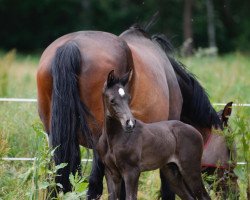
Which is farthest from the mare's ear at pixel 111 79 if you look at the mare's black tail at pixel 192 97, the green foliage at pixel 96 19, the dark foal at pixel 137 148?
the green foliage at pixel 96 19

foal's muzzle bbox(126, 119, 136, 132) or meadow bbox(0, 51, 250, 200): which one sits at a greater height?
foal's muzzle bbox(126, 119, 136, 132)

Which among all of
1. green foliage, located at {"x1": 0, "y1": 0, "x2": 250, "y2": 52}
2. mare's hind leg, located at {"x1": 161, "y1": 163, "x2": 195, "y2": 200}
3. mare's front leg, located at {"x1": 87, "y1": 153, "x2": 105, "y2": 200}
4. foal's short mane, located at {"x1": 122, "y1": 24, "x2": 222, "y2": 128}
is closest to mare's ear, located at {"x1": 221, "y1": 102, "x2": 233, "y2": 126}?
foal's short mane, located at {"x1": 122, "y1": 24, "x2": 222, "y2": 128}

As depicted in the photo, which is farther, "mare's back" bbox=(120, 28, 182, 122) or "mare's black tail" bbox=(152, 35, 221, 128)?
"mare's black tail" bbox=(152, 35, 221, 128)

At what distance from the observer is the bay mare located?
5.43 meters

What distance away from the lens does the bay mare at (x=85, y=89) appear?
543 centimetres

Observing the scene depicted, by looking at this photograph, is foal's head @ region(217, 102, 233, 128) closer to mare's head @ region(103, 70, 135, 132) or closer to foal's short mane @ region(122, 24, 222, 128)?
foal's short mane @ region(122, 24, 222, 128)

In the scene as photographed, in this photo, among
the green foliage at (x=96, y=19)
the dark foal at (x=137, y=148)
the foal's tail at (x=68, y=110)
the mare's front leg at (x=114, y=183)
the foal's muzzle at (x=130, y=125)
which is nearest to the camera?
the foal's muzzle at (x=130, y=125)

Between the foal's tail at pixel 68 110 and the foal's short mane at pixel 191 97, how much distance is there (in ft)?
→ 5.00

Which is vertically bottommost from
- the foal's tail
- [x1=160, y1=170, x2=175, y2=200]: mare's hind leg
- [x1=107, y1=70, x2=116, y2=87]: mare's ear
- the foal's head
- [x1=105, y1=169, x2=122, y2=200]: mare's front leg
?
[x1=160, y1=170, x2=175, y2=200]: mare's hind leg

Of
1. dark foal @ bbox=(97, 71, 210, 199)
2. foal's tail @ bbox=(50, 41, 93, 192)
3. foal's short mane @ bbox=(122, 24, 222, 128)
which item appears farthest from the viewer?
foal's short mane @ bbox=(122, 24, 222, 128)

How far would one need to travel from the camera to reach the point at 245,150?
6004mm

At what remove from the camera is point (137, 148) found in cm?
516

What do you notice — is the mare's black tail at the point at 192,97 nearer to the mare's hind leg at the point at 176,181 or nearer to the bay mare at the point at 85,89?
the bay mare at the point at 85,89

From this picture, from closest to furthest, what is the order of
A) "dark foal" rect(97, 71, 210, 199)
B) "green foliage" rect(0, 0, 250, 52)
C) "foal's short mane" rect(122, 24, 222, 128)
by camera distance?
"dark foal" rect(97, 71, 210, 199)
"foal's short mane" rect(122, 24, 222, 128)
"green foliage" rect(0, 0, 250, 52)
